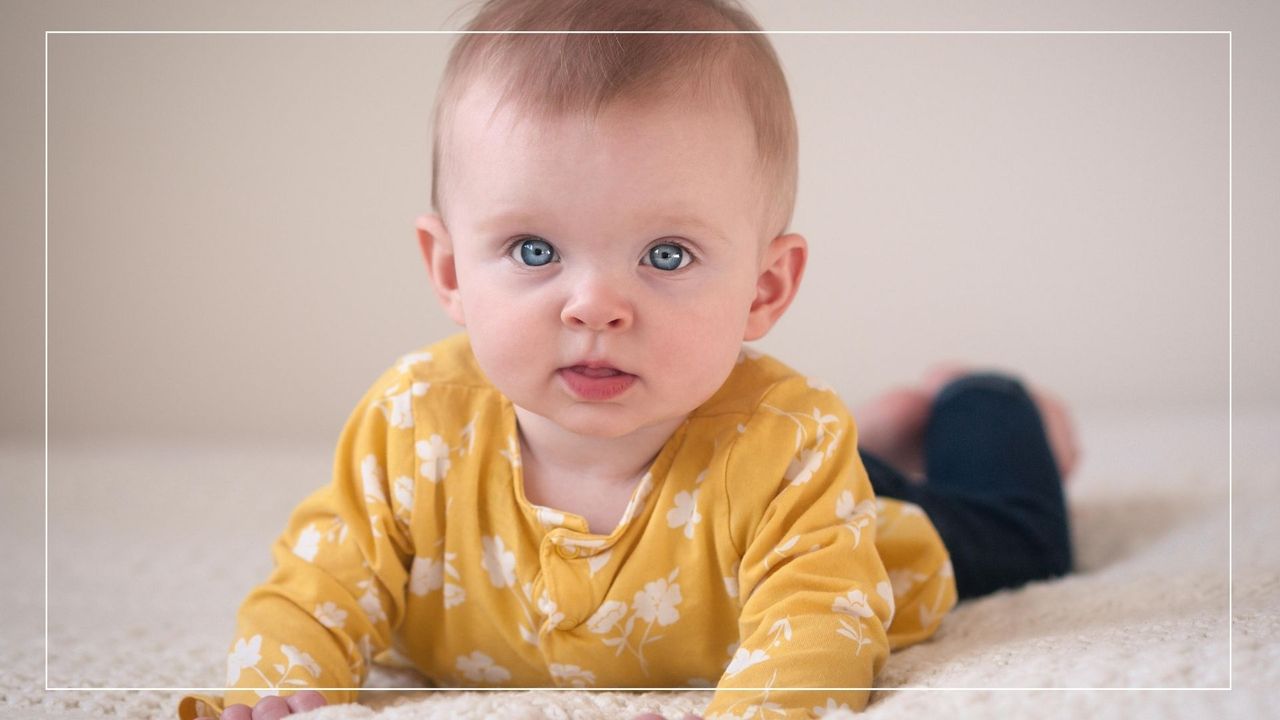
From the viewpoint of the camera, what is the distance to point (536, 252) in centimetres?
74

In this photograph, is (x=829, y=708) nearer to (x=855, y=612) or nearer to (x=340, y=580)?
(x=855, y=612)

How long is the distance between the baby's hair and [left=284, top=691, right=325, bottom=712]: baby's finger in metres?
0.31

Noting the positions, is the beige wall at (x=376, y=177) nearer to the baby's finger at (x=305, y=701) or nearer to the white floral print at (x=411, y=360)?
the white floral print at (x=411, y=360)

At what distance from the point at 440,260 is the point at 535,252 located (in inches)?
5.3

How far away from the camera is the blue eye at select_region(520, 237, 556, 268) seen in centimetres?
74

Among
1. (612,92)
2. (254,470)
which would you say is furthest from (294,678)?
(254,470)

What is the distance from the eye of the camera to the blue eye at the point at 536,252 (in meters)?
0.74

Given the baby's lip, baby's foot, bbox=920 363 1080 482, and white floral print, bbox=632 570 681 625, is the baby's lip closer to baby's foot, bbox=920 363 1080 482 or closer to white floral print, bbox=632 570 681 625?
white floral print, bbox=632 570 681 625

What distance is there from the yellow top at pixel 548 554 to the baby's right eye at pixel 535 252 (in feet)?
0.53

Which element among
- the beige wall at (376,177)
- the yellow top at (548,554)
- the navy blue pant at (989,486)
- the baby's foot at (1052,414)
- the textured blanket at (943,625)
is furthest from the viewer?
the baby's foot at (1052,414)

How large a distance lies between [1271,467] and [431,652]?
36.9 inches

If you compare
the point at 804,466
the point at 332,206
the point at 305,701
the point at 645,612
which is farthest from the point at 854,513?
the point at 332,206

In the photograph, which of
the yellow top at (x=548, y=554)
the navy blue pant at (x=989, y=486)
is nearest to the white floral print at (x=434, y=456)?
the yellow top at (x=548, y=554)

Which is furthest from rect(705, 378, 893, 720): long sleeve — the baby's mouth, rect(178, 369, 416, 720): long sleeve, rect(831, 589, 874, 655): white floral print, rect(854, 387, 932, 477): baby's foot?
rect(854, 387, 932, 477): baby's foot
